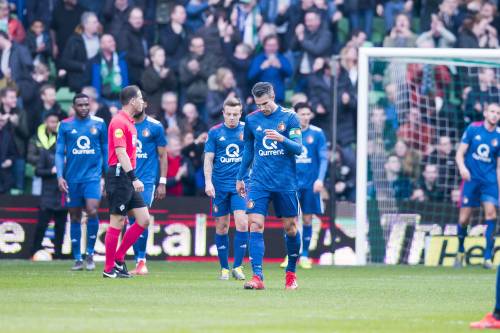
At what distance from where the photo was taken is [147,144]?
1739cm

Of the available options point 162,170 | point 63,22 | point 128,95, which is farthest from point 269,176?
point 63,22

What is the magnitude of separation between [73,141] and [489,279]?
6314 millimetres

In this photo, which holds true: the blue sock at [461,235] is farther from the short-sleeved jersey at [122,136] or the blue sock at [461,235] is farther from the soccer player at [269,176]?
the soccer player at [269,176]

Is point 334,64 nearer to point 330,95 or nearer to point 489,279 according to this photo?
point 330,95

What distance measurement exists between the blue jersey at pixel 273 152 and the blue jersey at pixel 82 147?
4.71 metres

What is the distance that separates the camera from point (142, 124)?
682 inches

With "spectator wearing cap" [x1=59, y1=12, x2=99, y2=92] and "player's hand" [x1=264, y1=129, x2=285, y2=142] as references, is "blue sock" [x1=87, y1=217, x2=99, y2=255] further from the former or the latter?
"player's hand" [x1=264, y1=129, x2=285, y2=142]

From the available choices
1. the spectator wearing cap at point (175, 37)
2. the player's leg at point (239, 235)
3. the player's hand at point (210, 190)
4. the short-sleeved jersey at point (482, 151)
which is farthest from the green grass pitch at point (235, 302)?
the spectator wearing cap at point (175, 37)

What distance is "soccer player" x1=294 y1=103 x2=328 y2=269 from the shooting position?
19688 mm

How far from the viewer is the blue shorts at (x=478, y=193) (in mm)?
20109

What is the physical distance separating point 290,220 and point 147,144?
13.6ft

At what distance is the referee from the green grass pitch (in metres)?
0.59

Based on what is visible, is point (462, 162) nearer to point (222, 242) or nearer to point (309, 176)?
point (309, 176)

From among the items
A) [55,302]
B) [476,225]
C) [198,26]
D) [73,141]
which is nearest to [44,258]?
[73,141]
